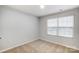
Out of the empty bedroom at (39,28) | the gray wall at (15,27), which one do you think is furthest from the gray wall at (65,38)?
the gray wall at (15,27)

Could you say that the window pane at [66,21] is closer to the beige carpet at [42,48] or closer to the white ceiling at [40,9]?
the white ceiling at [40,9]

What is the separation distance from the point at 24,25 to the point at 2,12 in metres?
0.44

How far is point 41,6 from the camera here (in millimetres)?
1324

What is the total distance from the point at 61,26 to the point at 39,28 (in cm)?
42

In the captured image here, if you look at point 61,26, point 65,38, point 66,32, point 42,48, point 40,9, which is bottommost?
point 42,48

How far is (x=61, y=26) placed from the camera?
1325 mm

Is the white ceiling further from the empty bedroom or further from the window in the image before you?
the window

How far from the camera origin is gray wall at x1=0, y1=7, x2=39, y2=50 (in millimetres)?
1278

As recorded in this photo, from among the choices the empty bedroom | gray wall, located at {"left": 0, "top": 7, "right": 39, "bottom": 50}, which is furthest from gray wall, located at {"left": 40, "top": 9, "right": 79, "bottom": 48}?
gray wall, located at {"left": 0, "top": 7, "right": 39, "bottom": 50}

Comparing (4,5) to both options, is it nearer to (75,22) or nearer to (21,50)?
(21,50)

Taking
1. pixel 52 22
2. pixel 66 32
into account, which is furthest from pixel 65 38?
pixel 52 22

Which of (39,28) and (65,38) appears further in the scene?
(39,28)

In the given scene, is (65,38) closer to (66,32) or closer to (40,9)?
(66,32)
